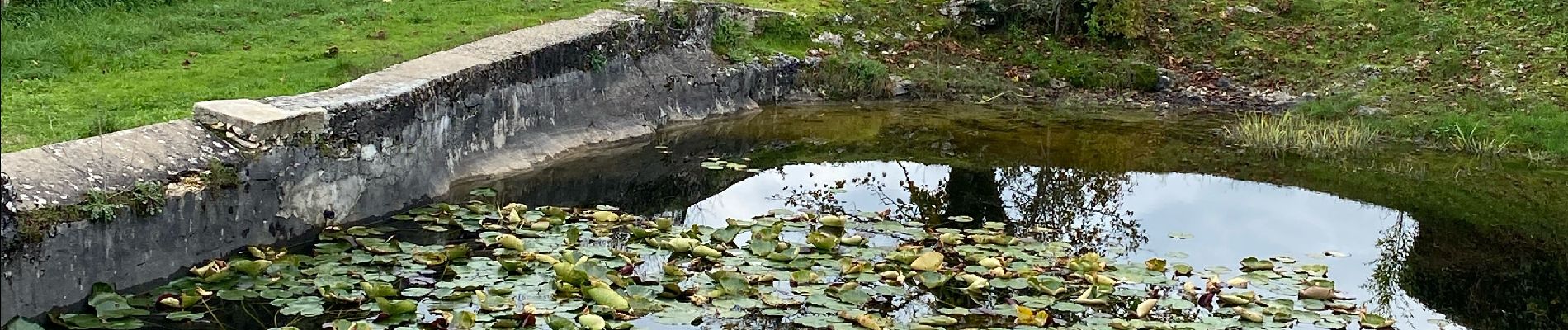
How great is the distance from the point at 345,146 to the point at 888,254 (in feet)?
11.6

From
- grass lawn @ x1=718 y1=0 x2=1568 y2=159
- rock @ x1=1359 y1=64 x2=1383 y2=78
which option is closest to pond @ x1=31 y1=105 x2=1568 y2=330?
grass lawn @ x1=718 y1=0 x2=1568 y2=159

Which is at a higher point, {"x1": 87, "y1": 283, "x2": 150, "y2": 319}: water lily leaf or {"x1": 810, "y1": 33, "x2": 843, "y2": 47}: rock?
{"x1": 810, "y1": 33, "x2": 843, "y2": 47}: rock

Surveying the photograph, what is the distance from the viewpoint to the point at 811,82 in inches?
606

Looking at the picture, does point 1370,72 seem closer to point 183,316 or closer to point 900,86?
point 900,86

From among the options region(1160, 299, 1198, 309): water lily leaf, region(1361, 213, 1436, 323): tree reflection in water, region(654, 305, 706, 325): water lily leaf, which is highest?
region(1160, 299, 1198, 309): water lily leaf

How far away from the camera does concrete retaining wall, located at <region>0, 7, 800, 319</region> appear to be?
21.6ft

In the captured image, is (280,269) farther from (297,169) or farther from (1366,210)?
(1366,210)

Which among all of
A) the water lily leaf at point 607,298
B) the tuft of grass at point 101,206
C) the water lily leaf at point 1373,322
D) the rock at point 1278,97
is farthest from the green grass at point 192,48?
→ the rock at point 1278,97

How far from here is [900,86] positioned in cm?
1559

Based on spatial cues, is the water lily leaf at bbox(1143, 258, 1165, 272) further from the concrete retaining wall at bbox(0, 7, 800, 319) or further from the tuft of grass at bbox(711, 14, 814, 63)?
the tuft of grass at bbox(711, 14, 814, 63)

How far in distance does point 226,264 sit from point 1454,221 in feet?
27.8

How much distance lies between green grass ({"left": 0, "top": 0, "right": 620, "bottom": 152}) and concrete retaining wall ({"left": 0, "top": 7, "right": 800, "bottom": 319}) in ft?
2.33

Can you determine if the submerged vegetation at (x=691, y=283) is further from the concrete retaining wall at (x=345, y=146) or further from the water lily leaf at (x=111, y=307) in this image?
the concrete retaining wall at (x=345, y=146)

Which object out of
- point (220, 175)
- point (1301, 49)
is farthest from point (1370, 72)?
point (220, 175)
